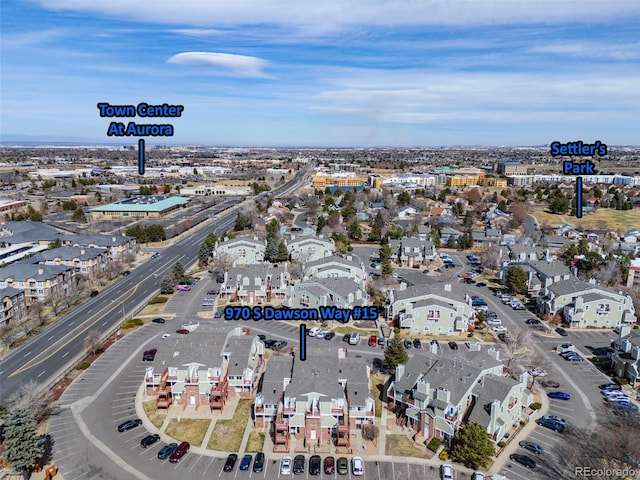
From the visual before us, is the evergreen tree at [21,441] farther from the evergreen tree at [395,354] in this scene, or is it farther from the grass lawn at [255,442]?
the evergreen tree at [395,354]

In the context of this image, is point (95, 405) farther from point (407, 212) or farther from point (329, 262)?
point (407, 212)

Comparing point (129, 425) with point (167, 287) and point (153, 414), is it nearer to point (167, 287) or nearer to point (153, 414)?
point (153, 414)

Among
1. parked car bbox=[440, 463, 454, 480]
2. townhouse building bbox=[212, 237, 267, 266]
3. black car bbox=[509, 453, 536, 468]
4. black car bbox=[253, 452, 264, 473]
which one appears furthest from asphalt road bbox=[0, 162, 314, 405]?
black car bbox=[509, 453, 536, 468]

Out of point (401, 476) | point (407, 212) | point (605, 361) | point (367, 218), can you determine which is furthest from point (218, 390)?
point (407, 212)

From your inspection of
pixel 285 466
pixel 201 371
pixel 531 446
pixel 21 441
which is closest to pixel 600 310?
pixel 531 446

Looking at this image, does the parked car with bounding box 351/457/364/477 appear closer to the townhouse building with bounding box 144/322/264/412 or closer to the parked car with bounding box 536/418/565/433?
the townhouse building with bounding box 144/322/264/412
